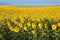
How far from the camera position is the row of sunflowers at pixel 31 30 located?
4.80 m

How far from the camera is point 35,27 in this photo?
16.5ft

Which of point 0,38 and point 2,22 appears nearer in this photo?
point 0,38

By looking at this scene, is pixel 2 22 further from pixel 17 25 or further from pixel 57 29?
pixel 57 29

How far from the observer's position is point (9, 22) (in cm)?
564

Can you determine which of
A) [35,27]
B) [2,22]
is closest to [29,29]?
[35,27]

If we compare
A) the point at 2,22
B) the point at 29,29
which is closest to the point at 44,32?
the point at 29,29

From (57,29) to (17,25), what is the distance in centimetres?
87

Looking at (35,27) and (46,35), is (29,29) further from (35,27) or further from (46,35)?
(46,35)

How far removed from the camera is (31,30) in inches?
199

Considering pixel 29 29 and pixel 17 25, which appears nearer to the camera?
pixel 29 29

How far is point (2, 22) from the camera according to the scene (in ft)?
18.2

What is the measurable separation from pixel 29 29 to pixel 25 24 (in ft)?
0.96

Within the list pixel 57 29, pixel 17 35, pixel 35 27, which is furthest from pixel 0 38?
pixel 57 29

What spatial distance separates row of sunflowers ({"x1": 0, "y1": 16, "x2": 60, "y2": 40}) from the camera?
4805mm
